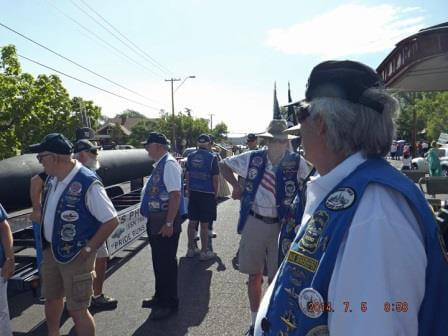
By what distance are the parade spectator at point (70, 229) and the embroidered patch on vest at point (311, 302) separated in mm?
2284

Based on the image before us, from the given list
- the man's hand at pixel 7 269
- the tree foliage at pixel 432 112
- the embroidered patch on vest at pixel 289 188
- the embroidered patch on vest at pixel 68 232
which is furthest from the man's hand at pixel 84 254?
the tree foliage at pixel 432 112

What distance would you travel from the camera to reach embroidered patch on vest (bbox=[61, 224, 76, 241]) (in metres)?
2.94

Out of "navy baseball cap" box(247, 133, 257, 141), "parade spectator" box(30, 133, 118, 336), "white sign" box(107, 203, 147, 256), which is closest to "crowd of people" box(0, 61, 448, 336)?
"parade spectator" box(30, 133, 118, 336)

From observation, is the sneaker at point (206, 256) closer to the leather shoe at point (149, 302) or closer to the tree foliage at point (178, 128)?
the leather shoe at point (149, 302)

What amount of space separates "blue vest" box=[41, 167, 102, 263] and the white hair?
2385mm

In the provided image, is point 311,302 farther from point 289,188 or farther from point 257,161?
point 257,161

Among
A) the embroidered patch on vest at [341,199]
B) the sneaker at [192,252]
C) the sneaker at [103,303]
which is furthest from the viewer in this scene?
the sneaker at [192,252]

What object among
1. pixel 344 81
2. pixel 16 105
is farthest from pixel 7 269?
pixel 16 105

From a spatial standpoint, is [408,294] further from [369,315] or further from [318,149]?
[318,149]

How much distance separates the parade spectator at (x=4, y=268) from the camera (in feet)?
9.26

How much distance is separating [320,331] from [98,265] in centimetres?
393

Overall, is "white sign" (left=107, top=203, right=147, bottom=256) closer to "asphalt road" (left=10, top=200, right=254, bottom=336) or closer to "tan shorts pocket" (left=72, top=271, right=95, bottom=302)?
"asphalt road" (left=10, top=200, right=254, bottom=336)

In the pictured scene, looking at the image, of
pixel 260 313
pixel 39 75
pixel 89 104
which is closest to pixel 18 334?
pixel 260 313

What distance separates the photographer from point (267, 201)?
3.54 meters
